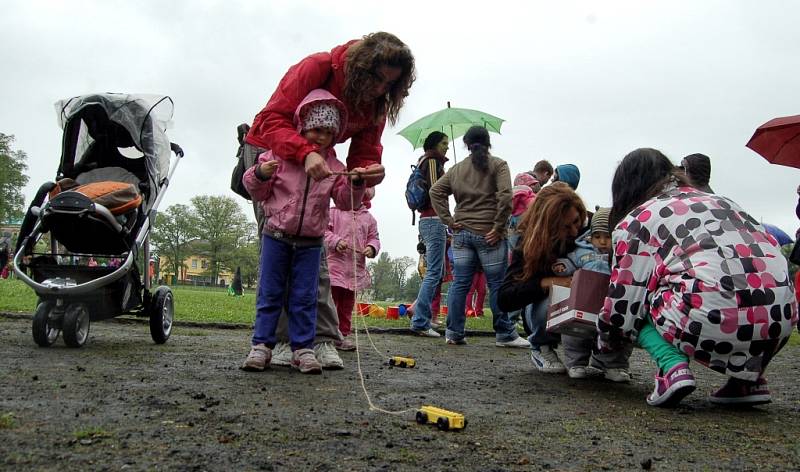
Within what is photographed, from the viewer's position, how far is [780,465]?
219 centimetres

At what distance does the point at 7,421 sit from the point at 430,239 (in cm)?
544

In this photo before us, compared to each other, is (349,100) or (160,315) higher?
(349,100)

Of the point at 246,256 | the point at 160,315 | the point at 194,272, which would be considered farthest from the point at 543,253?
the point at 194,272

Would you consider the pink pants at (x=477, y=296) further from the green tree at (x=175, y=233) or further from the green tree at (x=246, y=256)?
the green tree at (x=175, y=233)

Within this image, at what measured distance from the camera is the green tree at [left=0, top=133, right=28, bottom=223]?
1964 inches

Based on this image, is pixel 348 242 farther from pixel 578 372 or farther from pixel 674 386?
pixel 674 386

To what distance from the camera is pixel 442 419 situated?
253 centimetres

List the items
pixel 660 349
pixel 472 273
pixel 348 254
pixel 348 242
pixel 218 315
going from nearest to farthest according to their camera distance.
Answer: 1. pixel 660 349
2. pixel 348 254
3. pixel 348 242
4. pixel 472 273
5. pixel 218 315

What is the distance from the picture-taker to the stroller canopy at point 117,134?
5551 mm

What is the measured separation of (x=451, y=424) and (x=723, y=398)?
1.65 meters

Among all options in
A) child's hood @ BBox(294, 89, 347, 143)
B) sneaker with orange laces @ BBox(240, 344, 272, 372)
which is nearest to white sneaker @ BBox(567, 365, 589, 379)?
sneaker with orange laces @ BBox(240, 344, 272, 372)

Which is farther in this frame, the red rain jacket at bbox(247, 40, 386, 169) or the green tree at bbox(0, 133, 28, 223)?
the green tree at bbox(0, 133, 28, 223)

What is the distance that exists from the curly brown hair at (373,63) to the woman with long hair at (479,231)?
244 cm

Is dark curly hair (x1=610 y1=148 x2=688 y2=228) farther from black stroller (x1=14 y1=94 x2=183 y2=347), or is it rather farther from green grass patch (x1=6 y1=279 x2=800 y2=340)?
black stroller (x1=14 y1=94 x2=183 y2=347)
